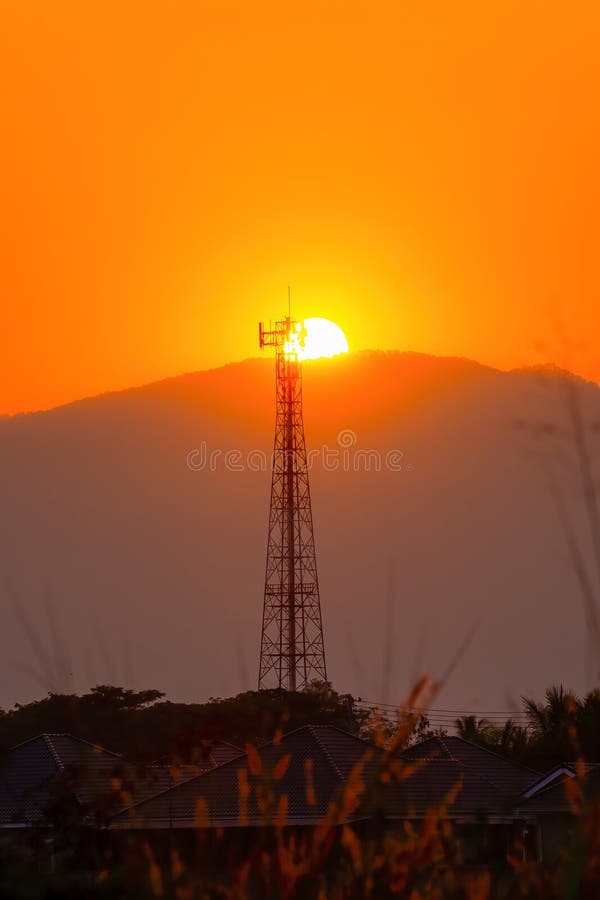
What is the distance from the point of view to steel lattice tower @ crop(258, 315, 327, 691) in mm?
65562

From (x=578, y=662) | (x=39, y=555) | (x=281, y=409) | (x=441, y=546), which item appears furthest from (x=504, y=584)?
(x=281, y=409)

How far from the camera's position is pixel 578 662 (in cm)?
11925

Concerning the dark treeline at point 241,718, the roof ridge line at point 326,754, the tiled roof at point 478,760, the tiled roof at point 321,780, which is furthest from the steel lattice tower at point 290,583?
the roof ridge line at point 326,754

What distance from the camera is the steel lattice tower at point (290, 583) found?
65.6m

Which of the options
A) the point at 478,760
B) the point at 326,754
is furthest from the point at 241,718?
the point at 326,754

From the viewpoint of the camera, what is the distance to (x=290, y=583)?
66.2 metres

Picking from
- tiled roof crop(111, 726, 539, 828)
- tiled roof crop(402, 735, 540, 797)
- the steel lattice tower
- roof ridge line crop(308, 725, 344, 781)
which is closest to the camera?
tiled roof crop(111, 726, 539, 828)

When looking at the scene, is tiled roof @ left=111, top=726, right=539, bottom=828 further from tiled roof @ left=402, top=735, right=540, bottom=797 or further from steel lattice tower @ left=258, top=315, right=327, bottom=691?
steel lattice tower @ left=258, top=315, right=327, bottom=691

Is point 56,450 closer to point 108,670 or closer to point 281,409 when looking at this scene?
point 281,409

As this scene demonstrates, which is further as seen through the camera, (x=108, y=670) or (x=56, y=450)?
(x=56, y=450)

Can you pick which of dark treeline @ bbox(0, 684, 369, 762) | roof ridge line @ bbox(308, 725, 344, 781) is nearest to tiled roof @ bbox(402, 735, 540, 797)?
roof ridge line @ bbox(308, 725, 344, 781)

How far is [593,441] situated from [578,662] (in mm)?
116221

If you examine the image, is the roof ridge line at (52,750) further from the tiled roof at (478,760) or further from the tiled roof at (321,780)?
the tiled roof at (478,760)

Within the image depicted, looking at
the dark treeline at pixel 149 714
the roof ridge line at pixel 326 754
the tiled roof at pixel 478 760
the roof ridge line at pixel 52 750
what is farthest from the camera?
the dark treeline at pixel 149 714
